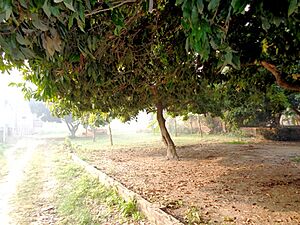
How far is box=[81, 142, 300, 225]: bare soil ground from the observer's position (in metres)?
4.54

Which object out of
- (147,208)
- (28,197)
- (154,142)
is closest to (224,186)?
(147,208)

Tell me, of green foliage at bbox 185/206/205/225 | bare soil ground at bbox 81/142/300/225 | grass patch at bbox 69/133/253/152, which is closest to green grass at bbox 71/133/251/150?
grass patch at bbox 69/133/253/152

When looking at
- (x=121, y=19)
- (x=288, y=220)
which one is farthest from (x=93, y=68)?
(x=288, y=220)

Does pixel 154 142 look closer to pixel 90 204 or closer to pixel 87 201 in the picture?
pixel 87 201

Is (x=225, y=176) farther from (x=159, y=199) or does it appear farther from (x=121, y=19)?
(x=121, y=19)

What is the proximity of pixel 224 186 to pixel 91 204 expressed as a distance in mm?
3243

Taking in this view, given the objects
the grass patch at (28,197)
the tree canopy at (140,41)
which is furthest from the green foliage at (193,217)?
the grass patch at (28,197)

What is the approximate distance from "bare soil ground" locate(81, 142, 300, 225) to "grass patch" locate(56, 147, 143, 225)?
1.75 ft

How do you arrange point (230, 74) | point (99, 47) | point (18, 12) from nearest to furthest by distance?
1. point (18, 12)
2. point (99, 47)
3. point (230, 74)

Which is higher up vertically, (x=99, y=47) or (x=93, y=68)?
(x=99, y=47)

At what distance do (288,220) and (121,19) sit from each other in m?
3.82

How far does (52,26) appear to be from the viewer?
2402 millimetres

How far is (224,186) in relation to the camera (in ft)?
21.1

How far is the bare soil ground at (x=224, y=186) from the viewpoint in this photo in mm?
4538
